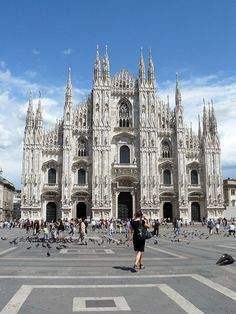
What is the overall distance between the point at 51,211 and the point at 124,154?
515 inches

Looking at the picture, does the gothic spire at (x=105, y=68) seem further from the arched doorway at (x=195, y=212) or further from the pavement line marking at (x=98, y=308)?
the pavement line marking at (x=98, y=308)

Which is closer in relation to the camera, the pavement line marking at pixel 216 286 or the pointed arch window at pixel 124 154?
the pavement line marking at pixel 216 286

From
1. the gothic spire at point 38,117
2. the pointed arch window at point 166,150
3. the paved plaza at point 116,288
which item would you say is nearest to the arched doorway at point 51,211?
the gothic spire at point 38,117

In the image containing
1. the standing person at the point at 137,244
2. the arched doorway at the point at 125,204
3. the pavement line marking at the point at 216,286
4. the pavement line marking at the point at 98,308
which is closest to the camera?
the pavement line marking at the point at 98,308

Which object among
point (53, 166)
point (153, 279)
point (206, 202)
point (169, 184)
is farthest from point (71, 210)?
point (153, 279)

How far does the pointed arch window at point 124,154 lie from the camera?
5518cm

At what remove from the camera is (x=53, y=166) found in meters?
53.3

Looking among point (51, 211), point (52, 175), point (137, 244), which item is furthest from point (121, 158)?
point (137, 244)

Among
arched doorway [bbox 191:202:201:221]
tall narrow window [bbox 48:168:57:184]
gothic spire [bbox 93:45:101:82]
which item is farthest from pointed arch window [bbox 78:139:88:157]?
arched doorway [bbox 191:202:201:221]

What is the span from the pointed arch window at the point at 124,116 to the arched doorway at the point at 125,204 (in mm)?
10099

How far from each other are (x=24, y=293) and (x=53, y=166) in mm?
46665

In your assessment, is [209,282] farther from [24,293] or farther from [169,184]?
[169,184]

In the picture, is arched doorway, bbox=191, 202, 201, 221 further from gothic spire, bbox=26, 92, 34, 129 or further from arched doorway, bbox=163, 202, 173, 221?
gothic spire, bbox=26, 92, 34, 129

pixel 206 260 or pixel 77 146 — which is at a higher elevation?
pixel 77 146
